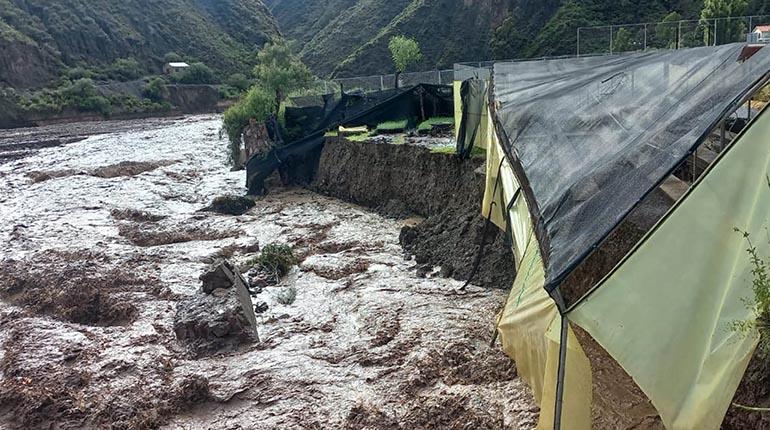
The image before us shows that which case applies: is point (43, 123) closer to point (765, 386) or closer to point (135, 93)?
point (135, 93)

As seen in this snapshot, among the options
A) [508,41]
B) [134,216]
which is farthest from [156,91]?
[134,216]

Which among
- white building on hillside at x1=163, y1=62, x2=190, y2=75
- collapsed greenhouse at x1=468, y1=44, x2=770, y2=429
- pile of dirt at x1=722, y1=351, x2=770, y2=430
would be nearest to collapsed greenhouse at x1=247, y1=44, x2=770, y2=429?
collapsed greenhouse at x1=468, y1=44, x2=770, y2=429

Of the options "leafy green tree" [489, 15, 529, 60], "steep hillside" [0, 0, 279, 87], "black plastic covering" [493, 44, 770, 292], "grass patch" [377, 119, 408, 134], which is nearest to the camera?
"black plastic covering" [493, 44, 770, 292]

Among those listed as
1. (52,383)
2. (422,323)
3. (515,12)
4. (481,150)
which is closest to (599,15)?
(515,12)

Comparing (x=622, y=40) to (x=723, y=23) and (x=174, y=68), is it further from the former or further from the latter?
(x=174, y=68)

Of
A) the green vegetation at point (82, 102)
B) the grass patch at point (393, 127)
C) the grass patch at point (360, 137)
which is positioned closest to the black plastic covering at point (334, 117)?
the grass patch at point (393, 127)

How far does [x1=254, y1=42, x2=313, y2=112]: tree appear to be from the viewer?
81.5 ft

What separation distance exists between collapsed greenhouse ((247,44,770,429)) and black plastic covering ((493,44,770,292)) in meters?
0.02

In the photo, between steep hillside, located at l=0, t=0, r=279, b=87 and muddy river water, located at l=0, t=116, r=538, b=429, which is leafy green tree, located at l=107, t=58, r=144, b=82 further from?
muddy river water, located at l=0, t=116, r=538, b=429

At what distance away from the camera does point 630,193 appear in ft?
12.6

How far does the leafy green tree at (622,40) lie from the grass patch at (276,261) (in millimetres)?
17942

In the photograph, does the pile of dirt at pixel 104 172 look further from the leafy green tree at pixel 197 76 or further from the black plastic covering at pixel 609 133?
the leafy green tree at pixel 197 76

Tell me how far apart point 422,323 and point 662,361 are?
505 centimetres

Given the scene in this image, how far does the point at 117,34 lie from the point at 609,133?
7613 cm
